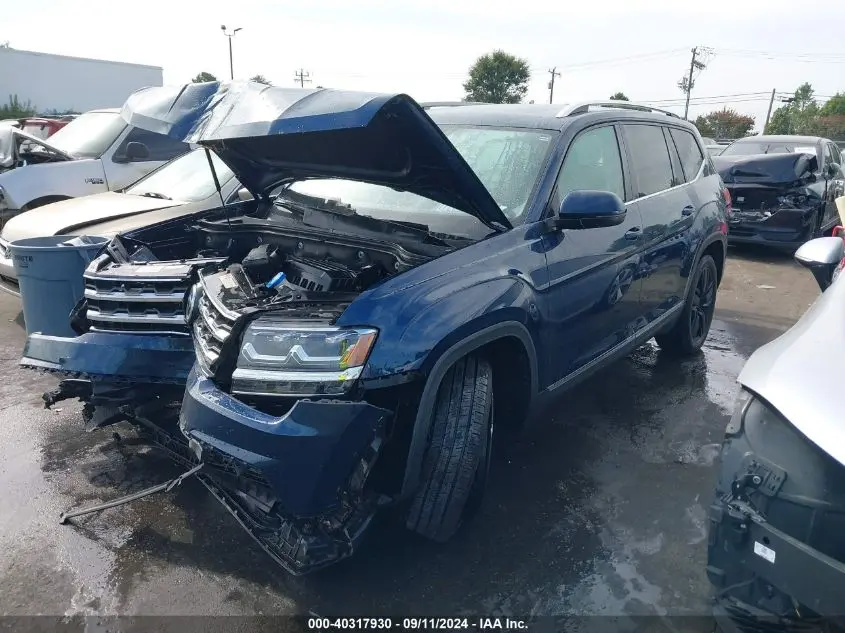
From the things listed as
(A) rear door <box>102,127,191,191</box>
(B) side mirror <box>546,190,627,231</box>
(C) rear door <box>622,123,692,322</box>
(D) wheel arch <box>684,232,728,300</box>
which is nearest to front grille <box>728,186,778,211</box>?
(D) wheel arch <box>684,232,728,300</box>

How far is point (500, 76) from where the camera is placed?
48.0 meters

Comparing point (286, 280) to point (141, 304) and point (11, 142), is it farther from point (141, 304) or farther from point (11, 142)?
point (11, 142)

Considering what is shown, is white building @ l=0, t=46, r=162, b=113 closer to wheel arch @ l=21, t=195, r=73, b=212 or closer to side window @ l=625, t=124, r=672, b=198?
wheel arch @ l=21, t=195, r=73, b=212

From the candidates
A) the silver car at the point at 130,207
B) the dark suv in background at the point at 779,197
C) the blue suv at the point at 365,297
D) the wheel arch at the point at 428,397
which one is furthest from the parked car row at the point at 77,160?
the dark suv in background at the point at 779,197

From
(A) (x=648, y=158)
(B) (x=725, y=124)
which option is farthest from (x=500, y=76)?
(A) (x=648, y=158)

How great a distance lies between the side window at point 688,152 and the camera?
4816mm

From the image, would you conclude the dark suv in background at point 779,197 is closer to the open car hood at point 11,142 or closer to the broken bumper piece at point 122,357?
the broken bumper piece at point 122,357

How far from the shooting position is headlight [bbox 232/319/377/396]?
232 centimetres

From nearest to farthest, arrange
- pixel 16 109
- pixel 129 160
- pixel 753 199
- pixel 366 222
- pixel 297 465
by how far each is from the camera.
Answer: pixel 297 465, pixel 366 222, pixel 129 160, pixel 753 199, pixel 16 109

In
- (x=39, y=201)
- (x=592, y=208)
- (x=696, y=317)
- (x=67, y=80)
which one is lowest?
(x=696, y=317)

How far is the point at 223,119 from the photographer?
3.03m

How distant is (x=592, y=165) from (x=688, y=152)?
1.72 meters

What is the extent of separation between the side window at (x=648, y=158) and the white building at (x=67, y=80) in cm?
3330

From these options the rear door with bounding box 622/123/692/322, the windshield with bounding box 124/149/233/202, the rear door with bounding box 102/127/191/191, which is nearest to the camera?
the rear door with bounding box 622/123/692/322
